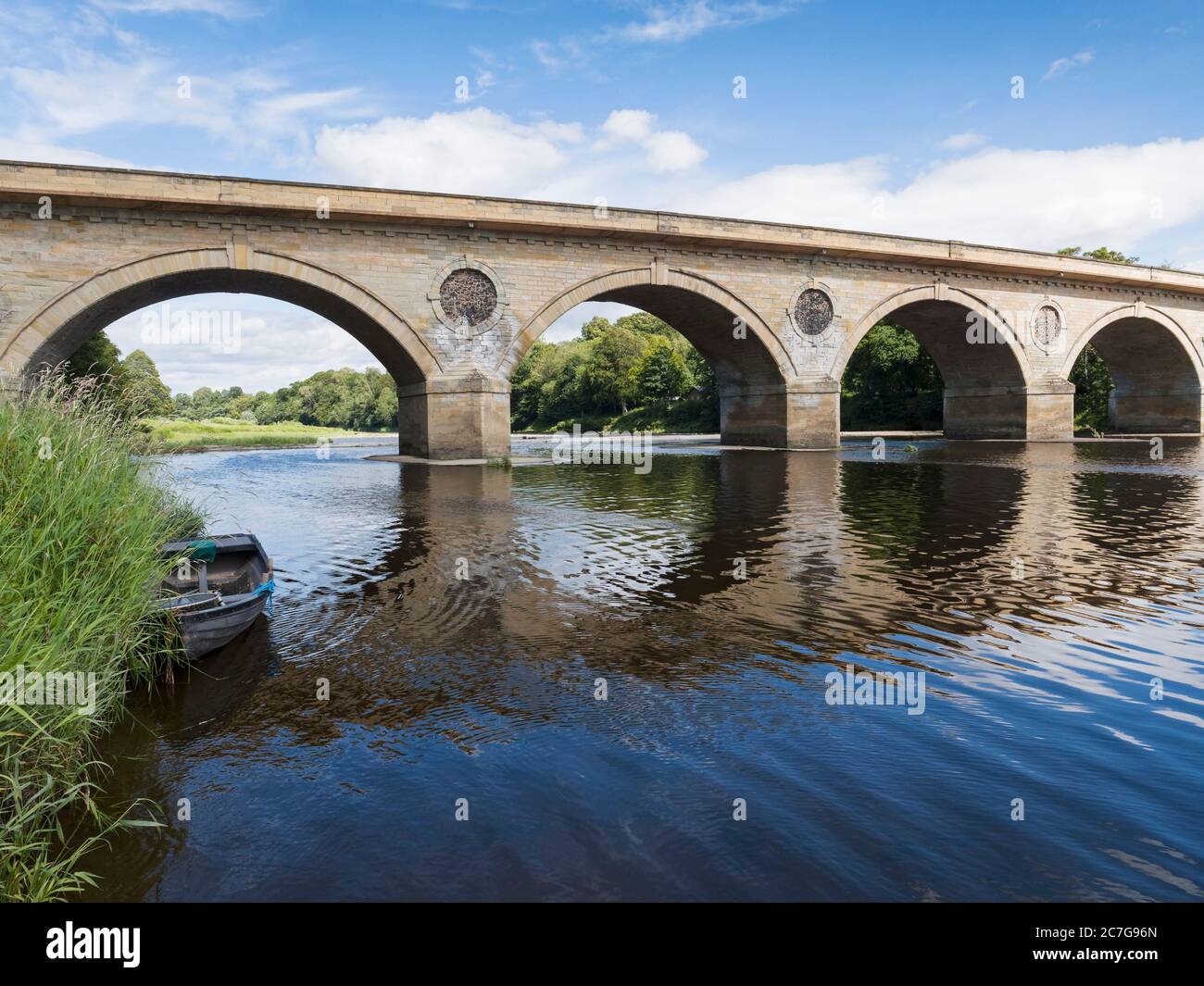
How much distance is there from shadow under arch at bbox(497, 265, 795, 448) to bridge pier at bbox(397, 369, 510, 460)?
93 cm

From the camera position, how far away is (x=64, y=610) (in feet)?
14.3

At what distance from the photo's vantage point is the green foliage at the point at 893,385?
53.0 meters

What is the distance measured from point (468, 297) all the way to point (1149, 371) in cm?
3798

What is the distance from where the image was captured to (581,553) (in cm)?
1041

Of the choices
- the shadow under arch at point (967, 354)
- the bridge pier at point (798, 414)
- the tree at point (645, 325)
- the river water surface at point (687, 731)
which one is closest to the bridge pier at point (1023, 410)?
the shadow under arch at point (967, 354)

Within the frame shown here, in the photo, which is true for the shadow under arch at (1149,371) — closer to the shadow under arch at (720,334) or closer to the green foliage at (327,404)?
the shadow under arch at (720,334)

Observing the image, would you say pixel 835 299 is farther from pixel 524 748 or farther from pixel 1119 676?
pixel 524 748

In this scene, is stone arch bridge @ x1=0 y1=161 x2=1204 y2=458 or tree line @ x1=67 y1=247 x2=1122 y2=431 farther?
tree line @ x1=67 y1=247 x2=1122 y2=431

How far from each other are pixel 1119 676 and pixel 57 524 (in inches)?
274

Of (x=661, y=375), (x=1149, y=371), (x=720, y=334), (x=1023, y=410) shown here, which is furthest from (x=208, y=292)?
(x=661, y=375)

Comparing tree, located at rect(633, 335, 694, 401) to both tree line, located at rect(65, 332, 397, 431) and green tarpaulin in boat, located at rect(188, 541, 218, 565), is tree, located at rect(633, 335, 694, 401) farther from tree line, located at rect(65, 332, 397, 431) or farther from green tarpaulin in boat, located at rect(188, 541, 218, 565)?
green tarpaulin in boat, located at rect(188, 541, 218, 565)

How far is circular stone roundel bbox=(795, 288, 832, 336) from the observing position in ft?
96.8

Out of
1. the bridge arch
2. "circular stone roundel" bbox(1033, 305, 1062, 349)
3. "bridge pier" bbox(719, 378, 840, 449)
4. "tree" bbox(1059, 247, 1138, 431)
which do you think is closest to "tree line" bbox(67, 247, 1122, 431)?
"tree" bbox(1059, 247, 1138, 431)
